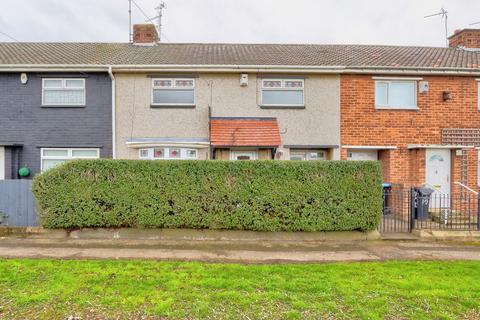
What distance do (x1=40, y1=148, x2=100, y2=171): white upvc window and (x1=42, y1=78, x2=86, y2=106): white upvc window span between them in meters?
1.74

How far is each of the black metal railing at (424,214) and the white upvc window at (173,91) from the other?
7722 millimetres

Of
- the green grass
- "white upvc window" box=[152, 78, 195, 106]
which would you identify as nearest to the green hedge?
the green grass

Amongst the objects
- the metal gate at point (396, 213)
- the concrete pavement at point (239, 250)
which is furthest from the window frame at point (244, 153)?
the metal gate at point (396, 213)

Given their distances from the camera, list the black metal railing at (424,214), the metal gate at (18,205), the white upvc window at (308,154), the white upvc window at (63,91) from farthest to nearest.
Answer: the white upvc window at (308,154), the white upvc window at (63,91), the black metal railing at (424,214), the metal gate at (18,205)

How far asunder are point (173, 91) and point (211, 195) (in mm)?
5158

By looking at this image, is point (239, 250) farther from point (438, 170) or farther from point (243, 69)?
point (438, 170)

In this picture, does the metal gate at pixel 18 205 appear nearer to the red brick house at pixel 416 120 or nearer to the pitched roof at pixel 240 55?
the pitched roof at pixel 240 55

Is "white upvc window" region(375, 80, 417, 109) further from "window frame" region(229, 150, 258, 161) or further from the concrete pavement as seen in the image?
the concrete pavement

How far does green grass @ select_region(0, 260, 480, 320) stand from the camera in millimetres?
3832

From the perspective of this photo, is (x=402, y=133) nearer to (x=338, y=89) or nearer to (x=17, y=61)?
(x=338, y=89)

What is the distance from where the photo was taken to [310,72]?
11.0 meters

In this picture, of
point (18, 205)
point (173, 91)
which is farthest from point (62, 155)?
point (173, 91)

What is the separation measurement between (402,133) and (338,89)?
2.87 metres

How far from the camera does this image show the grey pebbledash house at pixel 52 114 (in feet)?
35.6
